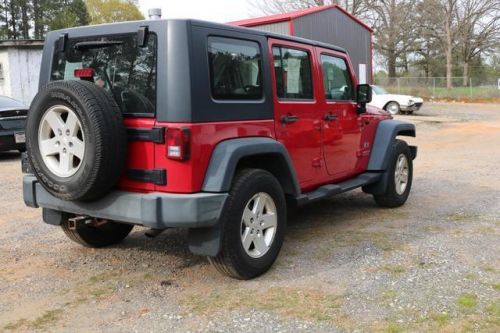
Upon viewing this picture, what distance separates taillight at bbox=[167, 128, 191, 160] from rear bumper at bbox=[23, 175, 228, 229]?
0.29 metres

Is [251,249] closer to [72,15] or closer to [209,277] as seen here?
[209,277]

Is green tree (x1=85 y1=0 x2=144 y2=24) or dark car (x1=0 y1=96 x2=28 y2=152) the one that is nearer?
dark car (x1=0 y1=96 x2=28 y2=152)

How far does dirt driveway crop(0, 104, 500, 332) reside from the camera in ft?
11.9

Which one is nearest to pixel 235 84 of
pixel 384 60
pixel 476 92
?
pixel 476 92

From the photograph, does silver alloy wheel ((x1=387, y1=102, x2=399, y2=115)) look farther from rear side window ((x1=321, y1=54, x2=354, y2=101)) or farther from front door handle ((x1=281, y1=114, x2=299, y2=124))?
front door handle ((x1=281, y1=114, x2=299, y2=124))

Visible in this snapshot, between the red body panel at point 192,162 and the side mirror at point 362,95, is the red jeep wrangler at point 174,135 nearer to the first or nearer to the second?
the red body panel at point 192,162

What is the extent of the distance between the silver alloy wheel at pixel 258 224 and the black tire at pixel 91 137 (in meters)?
1.06

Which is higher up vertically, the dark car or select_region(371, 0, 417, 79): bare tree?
select_region(371, 0, 417, 79): bare tree

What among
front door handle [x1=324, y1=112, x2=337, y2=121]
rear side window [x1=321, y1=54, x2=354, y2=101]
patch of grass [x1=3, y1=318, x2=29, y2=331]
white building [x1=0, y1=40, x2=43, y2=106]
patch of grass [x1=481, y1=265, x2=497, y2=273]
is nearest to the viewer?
patch of grass [x1=3, y1=318, x2=29, y2=331]

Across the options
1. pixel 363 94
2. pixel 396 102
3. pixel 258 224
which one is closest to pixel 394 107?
pixel 396 102

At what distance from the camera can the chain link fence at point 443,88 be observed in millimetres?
37438

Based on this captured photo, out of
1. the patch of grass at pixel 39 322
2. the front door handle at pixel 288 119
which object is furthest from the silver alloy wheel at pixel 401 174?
the patch of grass at pixel 39 322

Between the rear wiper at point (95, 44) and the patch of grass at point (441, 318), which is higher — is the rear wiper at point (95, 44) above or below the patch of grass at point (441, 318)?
above

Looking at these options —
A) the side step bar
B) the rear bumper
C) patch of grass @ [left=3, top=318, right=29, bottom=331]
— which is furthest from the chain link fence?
patch of grass @ [left=3, top=318, right=29, bottom=331]
